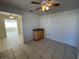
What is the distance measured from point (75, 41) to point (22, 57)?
3316 millimetres

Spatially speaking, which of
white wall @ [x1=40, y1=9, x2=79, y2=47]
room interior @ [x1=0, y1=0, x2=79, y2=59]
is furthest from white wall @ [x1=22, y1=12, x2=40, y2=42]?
white wall @ [x1=40, y1=9, x2=79, y2=47]

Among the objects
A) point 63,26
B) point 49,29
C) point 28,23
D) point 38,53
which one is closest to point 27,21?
point 28,23

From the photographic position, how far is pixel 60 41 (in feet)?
13.4

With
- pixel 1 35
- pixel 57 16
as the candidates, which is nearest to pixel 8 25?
pixel 1 35

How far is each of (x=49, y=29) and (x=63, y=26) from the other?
4.23 feet

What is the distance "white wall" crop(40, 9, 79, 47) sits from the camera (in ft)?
10.9

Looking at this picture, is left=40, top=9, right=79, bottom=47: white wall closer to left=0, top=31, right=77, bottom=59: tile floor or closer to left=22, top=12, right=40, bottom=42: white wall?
left=0, top=31, right=77, bottom=59: tile floor

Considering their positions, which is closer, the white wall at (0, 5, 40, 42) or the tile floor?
the tile floor

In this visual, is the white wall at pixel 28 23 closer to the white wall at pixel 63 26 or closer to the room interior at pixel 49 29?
the room interior at pixel 49 29

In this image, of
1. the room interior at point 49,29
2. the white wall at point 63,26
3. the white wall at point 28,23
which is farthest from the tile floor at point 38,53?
the white wall at point 28,23

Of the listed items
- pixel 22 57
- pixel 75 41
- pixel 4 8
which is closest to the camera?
pixel 22 57

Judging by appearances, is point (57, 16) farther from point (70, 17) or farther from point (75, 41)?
point (75, 41)

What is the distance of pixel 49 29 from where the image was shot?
474cm

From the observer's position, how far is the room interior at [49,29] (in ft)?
8.60
